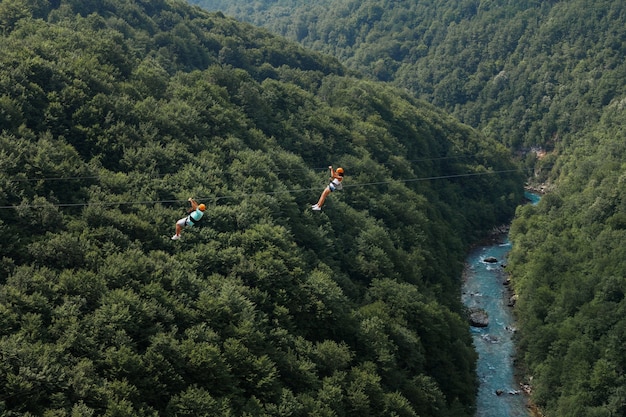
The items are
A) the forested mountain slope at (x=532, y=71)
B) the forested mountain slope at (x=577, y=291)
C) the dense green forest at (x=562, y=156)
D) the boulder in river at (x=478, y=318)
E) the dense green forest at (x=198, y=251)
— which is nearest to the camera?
the dense green forest at (x=198, y=251)

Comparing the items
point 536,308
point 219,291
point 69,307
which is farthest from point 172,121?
point 536,308

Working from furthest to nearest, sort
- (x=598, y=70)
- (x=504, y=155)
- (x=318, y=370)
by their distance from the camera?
(x=598, y=70) < (x=504, y=155) < (x=318, y=370)

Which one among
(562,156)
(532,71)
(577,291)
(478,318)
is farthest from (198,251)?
(532,71)

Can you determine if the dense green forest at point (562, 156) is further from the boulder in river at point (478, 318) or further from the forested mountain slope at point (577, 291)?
the boulder in river at point (478, 318)

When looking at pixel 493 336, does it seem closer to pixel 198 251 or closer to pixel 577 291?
pixel 577 291

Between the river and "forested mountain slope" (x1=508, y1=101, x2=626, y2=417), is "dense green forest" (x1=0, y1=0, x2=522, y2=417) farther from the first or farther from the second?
"forested mountain slope" (x1=508, y1=101, x2=626, y2=417)

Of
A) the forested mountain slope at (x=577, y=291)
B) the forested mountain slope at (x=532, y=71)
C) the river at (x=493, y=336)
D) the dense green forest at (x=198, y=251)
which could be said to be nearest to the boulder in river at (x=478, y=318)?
the river at (x=493, y=336)

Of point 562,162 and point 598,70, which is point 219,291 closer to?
point 562,162
